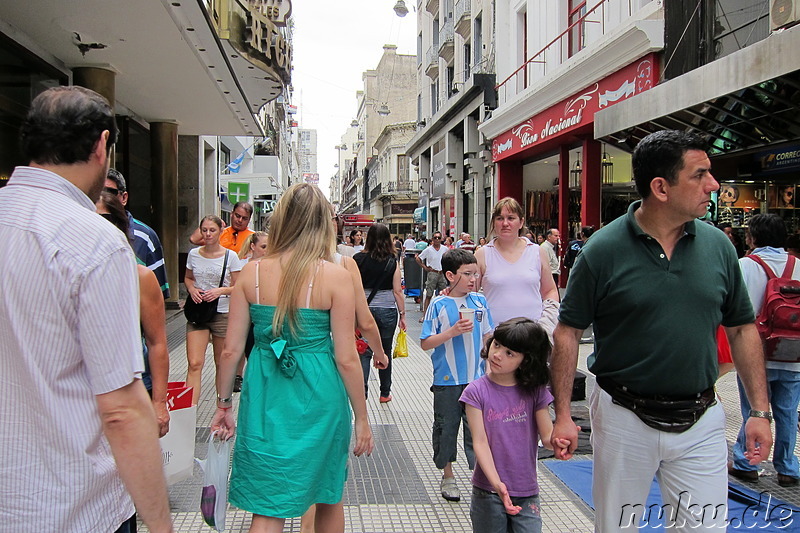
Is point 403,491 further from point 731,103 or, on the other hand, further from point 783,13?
point 783,13

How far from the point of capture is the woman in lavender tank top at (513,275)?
460 cm

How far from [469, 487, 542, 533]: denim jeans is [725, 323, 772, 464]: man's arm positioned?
946 millimetres

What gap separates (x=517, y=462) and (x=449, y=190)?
24.6m

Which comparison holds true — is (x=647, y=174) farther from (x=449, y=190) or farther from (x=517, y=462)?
(x=449, y=190)

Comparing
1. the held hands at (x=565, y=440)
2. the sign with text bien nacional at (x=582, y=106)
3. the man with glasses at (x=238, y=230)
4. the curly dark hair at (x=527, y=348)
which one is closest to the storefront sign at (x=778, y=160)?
the sign with text bien nacional at (x=582, y=106)

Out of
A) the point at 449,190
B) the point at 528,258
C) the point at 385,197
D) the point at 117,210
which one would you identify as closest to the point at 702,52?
the point at 528,258

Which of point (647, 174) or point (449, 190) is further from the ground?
point (449, 190)

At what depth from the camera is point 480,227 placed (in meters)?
23.0

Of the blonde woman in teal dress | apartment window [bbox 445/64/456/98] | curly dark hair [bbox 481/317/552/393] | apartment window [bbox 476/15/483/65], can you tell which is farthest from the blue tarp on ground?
apartment window [bbox 445/64/456/98]

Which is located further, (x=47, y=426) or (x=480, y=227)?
(x=480, y=227)

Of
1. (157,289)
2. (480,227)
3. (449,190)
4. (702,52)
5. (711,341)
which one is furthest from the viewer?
(449,190)

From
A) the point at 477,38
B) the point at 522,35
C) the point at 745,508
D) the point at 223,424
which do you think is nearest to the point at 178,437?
the point at 223,424

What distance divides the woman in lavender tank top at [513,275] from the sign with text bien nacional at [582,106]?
7.87m

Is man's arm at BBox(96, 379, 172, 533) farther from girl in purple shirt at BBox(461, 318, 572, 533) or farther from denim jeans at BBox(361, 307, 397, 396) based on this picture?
denim jeans at BBox(361, 307, 397, 396)
